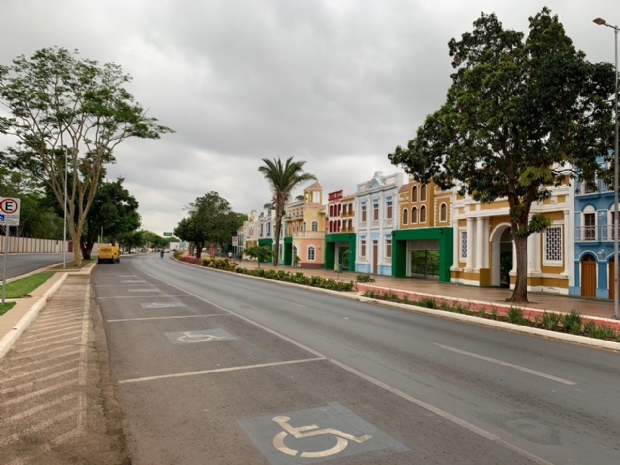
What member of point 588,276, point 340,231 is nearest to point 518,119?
point 588,276

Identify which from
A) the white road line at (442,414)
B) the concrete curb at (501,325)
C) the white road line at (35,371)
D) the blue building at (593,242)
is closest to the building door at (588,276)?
the blue building at (593,242)

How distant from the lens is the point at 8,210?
12594 mm

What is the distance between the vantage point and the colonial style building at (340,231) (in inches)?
1890

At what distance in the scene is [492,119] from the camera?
55.9ft

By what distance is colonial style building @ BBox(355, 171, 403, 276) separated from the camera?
135ft

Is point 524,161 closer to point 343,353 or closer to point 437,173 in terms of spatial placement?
point 437,173

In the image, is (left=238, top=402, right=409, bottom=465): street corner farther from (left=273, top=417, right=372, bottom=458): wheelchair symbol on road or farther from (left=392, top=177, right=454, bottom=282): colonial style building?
(left=392, top=177, right=454, bottom=282): colonial style building

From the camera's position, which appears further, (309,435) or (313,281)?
(313,281)

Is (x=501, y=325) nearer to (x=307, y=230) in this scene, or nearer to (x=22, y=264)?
(x=22, y=264)

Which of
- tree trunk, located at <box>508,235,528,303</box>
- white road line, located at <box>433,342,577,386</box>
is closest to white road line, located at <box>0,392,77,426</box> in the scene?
white road line, located at <box>433,342,577,386</box>

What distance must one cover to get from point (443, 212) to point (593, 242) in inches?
498

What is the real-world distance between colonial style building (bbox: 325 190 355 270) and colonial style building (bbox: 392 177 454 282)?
7717 millimetres

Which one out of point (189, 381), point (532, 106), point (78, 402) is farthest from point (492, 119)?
point (78, 402)

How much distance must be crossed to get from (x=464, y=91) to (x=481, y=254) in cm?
1475
